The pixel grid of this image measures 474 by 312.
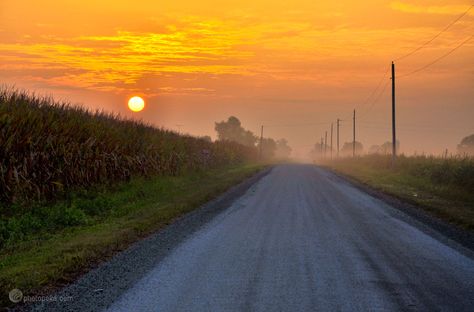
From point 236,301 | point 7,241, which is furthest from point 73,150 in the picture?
point 236,301

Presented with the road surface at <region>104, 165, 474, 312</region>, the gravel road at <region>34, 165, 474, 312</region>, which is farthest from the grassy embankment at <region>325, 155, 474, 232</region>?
the road surface at <region>104, 165, 474, 312</region>

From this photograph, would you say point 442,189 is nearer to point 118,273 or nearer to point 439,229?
point 439,229

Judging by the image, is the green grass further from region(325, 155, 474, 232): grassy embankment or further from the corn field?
region(325, 155, 474, 232): grassy embankment

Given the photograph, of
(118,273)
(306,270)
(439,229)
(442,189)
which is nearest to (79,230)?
(118,273)

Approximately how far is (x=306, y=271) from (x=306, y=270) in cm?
6

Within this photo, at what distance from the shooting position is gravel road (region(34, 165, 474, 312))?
246 inches

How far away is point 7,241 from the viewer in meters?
10.5

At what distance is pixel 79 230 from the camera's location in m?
12.0

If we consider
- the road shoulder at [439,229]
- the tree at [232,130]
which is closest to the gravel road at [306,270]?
the road shoulder at [439,229]

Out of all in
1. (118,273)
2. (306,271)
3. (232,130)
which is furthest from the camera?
(232,130)

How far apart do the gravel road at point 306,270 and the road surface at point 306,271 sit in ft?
0.05

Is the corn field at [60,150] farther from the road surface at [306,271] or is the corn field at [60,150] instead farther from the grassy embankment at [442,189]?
the grassy embankment at [442,189]

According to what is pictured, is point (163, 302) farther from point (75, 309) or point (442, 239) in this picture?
point (442, 239)

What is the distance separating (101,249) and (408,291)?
568 cm
